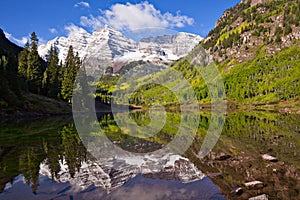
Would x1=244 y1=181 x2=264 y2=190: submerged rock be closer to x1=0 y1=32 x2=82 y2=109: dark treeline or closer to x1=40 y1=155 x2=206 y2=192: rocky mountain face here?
x1=40 y1=155 x2=206 y2=192: rocky mountain face

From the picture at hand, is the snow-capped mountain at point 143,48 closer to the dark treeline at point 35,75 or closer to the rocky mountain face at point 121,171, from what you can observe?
the rocky mountain face at point 121,171

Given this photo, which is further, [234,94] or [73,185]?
[234,94]

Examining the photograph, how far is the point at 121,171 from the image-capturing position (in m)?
11.9

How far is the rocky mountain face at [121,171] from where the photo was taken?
1011 cm

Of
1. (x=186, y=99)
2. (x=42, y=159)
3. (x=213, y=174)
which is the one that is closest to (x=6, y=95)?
(x=42, y=159)

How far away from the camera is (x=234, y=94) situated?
173750mm

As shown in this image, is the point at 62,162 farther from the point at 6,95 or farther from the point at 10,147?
the point at 6,95

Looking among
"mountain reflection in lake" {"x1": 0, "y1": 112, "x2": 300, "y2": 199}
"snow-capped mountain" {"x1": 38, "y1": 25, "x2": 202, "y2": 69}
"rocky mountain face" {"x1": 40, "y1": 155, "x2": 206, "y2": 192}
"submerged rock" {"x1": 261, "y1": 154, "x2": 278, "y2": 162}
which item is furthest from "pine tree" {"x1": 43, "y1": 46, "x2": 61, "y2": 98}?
"submerged rock" {"x1": 261, "y1": 154, "x2": 278, "y2": 162}

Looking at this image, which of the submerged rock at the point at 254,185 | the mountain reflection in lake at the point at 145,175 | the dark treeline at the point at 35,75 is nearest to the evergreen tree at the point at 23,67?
the dark treeline at the point at 35,75

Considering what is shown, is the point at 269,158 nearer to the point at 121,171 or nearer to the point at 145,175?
the point at 145,175

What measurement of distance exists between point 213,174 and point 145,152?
6.34 metres

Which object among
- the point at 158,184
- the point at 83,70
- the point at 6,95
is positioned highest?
the point at 83,70

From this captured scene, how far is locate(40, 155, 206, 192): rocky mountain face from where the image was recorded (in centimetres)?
1011

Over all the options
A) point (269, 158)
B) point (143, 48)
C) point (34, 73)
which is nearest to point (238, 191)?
point (269, 158)
